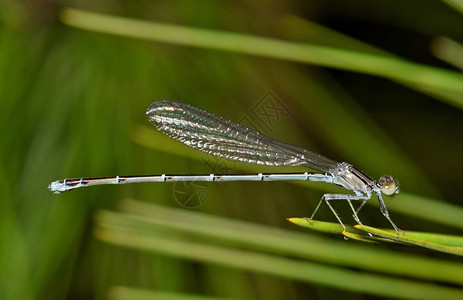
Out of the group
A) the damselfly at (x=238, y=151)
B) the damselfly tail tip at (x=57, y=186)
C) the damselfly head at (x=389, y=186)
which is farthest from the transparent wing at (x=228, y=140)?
the damselfly tail tip at (x=57, y=186)

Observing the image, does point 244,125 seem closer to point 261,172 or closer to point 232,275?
point 261,172

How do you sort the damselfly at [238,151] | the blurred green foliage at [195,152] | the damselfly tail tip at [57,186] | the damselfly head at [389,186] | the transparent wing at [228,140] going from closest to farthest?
the blurred green foliage at [195,152]
the damselfly tail tip at [57,186]
the damselfly head at [389,186]
the damselfly at [238,151]
the transparent wing at [228,140]

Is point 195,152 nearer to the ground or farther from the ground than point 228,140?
nearer to the ground

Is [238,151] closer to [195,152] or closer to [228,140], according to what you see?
[228,140]

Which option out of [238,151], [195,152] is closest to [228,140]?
[238,151]

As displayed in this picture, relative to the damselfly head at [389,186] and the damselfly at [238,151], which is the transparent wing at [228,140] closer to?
the damselfly at [238,151]

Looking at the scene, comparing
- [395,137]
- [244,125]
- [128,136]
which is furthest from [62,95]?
[395,137]

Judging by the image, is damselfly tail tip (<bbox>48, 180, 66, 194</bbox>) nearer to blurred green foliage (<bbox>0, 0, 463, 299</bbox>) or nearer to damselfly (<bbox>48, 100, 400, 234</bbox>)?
blurred green foliage (<bbox>0, 0, 463, 299</bbox>)
